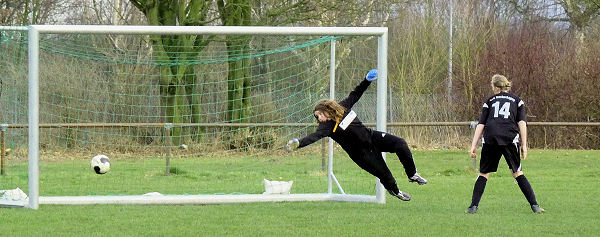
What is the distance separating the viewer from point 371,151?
35.6 ft

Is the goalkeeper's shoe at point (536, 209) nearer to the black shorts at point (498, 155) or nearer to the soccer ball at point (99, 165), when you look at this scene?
the black shorts at point (498, 155)

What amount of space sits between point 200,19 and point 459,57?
387 inches

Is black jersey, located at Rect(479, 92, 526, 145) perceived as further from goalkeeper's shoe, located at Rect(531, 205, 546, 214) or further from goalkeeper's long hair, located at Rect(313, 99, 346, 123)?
goalkeeper's long hair, located at Rect(313, 99, 346, 123)

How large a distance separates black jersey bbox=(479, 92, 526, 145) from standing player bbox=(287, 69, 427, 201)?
2.97 ft

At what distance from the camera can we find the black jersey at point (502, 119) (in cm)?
1058

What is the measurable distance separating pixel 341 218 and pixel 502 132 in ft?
6.54

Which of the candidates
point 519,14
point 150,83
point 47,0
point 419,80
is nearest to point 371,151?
point 150,83

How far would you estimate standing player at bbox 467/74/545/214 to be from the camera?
10.6 m

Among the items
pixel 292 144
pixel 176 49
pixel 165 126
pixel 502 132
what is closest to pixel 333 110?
pixel 292 144

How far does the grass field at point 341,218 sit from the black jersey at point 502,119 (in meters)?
0.85

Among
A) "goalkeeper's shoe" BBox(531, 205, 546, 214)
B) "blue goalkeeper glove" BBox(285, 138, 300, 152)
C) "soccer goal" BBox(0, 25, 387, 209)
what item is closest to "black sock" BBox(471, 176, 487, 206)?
"goalkeeper's shoe" BBox(531, 205, 546, 214)

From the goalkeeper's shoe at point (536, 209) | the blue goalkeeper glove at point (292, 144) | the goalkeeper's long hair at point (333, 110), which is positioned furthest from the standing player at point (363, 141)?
the goalkeeper's shoe at point (536, 209)

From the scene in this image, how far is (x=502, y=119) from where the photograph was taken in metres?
10.6

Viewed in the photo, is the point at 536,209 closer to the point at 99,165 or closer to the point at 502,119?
the point at 502,119
